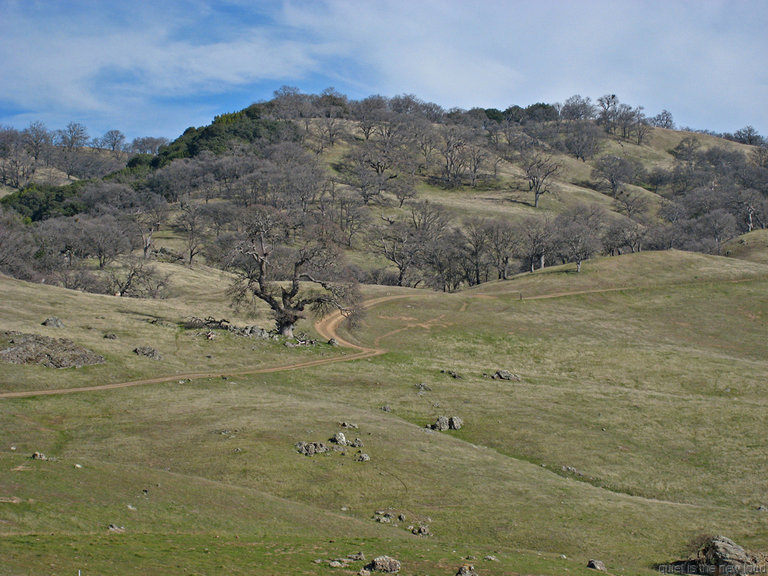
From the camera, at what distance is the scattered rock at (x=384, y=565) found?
19500mm

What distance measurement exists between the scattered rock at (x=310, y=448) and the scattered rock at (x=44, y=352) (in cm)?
2261

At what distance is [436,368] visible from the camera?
6238 centimetres

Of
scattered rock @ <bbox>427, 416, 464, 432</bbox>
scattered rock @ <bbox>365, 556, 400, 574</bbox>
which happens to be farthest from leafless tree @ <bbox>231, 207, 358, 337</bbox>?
scattered rock @ <bbox>365, 556, 400, 574</bbox>

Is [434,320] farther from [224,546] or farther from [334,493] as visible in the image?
[224,546]

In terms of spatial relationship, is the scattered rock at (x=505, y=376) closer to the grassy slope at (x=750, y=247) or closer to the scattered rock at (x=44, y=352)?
the scattered rock at (x=44, y=352)

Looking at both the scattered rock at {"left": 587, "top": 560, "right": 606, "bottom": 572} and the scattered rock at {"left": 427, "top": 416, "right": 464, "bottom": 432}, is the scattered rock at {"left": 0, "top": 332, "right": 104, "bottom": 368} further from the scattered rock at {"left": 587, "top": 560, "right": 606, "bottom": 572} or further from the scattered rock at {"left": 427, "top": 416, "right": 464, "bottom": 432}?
the scattered rock at {"left": 587, "top": 560, "right": 606, "bottom": 572}

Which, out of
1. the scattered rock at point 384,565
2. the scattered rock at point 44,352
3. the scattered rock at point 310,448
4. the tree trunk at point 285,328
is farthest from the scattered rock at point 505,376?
the scattered rock at point 384,565

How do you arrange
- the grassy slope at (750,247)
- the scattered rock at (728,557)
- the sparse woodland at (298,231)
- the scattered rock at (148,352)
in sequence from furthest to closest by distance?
the grassy slope at (750,247)
the sparse woodland at (298,231)
the scattered rock at (148,352)
the scattered rock at (728,557)

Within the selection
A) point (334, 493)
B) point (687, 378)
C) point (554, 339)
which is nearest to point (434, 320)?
point (554, 339)

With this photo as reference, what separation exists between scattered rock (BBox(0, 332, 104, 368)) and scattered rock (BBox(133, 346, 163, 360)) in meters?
3.58

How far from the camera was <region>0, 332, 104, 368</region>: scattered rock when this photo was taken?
45188mm

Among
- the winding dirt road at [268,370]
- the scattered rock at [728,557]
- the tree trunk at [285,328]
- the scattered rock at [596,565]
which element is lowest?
the scattered rock at [596,565]

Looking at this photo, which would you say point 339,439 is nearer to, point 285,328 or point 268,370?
point 268,370

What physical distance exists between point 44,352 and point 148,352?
8.11 metres
